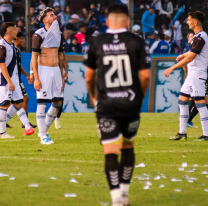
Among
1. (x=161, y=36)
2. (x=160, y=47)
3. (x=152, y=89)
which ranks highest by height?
(x=161, y=36)

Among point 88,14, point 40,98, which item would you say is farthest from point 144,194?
point 88,14

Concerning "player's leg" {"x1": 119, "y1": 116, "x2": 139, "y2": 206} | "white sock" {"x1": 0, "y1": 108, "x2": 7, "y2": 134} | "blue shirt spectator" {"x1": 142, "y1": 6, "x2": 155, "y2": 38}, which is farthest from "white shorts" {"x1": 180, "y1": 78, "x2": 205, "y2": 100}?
"blue shirt spectator" {"x1": 142, "y1": 6, "x2": 155, "y2": 38}

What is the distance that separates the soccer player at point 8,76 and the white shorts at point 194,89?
132 inches

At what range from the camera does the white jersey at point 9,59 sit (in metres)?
8.88

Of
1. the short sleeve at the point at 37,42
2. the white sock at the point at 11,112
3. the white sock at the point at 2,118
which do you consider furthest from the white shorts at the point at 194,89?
the white sock at the point at 11,112

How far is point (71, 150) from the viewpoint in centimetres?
760

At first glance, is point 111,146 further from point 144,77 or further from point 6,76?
point 6,76

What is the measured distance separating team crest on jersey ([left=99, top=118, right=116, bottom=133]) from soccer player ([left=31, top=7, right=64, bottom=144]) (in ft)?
13.4

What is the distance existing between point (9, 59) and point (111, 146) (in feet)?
18.6

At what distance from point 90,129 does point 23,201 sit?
6585mm

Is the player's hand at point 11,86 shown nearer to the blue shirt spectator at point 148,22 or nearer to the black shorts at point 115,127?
the black shorts at point 115,127

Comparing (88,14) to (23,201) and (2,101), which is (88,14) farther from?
(23,201)

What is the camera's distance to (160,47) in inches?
587

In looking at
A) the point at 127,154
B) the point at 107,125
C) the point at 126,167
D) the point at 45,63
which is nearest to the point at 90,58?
the point at 107,125
